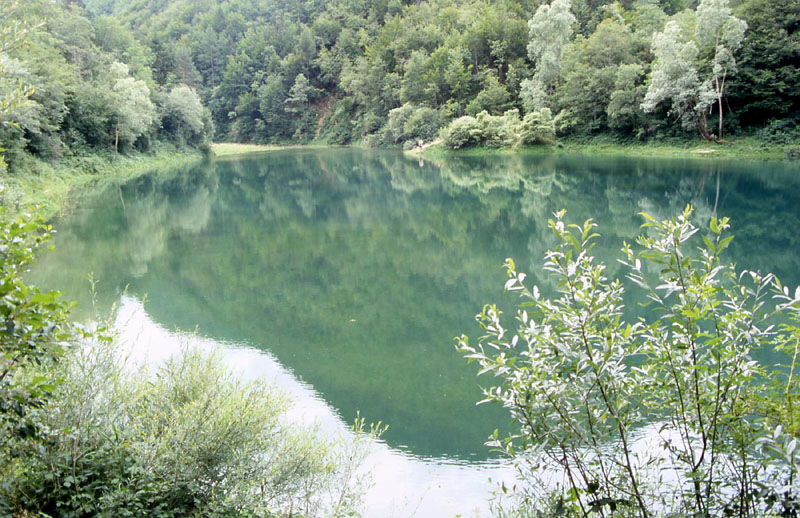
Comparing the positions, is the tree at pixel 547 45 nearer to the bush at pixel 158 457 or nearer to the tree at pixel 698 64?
the tree at pixel 698 64

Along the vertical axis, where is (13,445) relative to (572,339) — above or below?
below

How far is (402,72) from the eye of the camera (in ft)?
239

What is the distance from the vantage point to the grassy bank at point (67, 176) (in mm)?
22998

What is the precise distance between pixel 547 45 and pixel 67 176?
4234cm

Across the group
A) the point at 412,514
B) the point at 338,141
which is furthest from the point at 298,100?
the point at 412,514

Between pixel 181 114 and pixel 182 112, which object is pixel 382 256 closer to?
pixel 182 112

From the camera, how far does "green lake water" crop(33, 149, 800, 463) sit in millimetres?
9000

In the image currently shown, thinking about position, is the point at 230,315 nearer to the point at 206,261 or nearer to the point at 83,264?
the point at 206,261

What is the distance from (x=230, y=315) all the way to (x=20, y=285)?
9643 millimetres

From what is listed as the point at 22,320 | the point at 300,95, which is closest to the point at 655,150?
the point at 22,320

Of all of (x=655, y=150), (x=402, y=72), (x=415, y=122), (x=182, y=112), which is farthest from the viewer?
(x=402, y=72)

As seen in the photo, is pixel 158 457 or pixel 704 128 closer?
pixel 158 457

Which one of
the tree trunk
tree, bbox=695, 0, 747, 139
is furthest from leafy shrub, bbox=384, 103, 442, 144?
tree, bbox=695, 0, 747, 139

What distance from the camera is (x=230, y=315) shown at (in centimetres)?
1229
